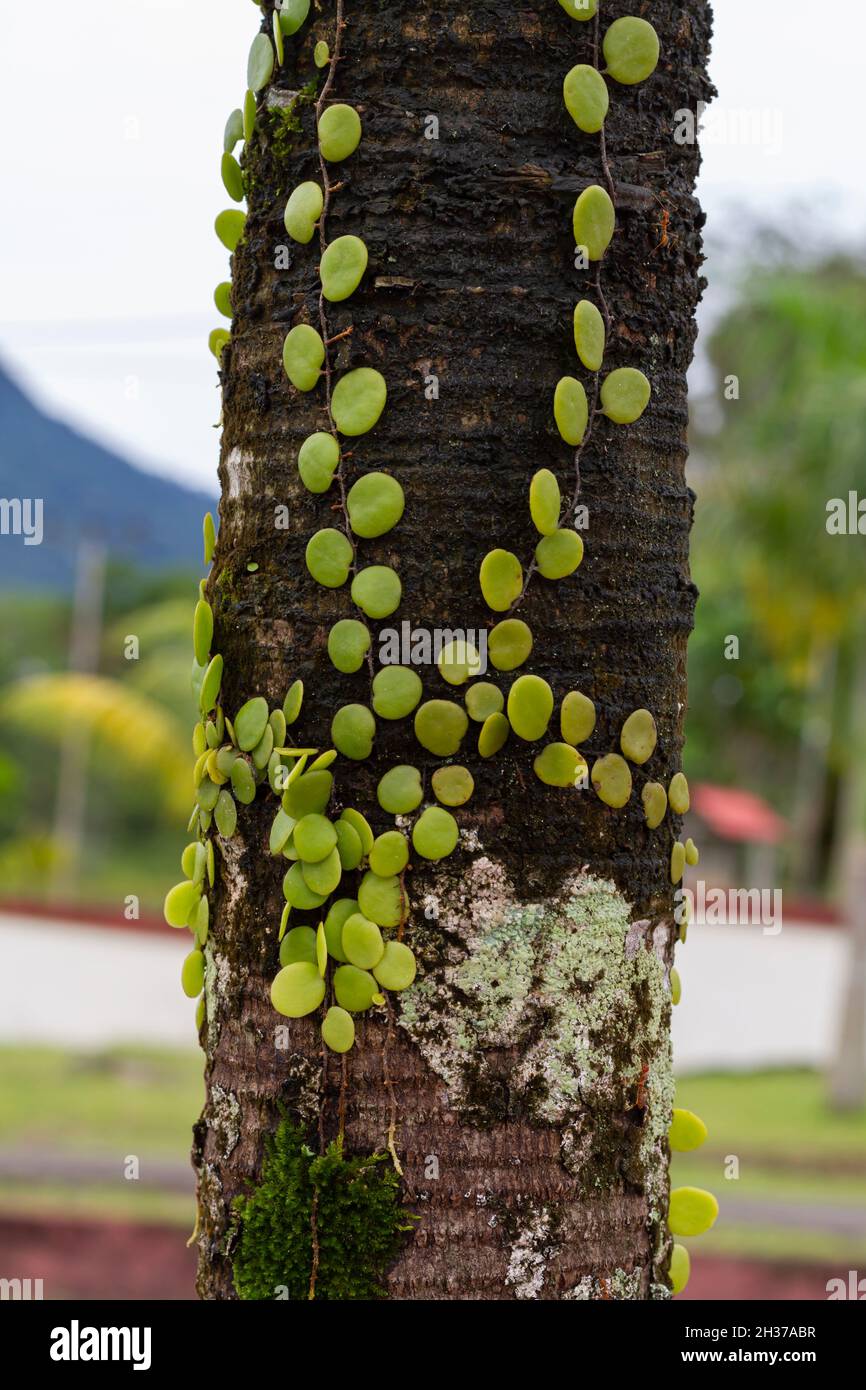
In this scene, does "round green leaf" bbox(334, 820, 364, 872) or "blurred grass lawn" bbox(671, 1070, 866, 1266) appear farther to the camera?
"blurred grass lawn" bbox(671, 1070, 866, 1266)

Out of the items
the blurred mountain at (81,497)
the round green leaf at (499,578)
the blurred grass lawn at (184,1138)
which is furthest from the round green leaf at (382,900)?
the blurred mountain at (81,497)

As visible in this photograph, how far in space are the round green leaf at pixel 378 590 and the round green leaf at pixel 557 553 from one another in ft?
0.36

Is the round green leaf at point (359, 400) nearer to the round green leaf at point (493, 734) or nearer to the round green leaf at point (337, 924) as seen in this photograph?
the round green leaf at point (493, 734)

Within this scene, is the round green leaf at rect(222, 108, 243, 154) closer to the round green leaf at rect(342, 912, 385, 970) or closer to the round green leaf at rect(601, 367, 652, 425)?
the round green leaf at rect(601, 367, 652, 425)

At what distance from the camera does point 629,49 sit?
1001 millimetres

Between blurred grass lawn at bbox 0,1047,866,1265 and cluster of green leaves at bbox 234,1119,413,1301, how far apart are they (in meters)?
3.90

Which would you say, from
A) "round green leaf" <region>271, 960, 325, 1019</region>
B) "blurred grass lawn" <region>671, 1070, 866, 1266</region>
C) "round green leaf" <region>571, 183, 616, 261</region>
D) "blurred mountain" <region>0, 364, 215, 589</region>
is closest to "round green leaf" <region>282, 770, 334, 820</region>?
"round green leaf" <region>271, 960, 325, 1019</region>

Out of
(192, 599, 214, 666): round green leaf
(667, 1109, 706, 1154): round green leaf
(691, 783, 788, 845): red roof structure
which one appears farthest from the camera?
(691, 783, 788, 845): red roof structure

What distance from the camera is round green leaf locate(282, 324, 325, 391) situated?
0.97 m

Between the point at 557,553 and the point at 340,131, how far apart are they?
0.36m

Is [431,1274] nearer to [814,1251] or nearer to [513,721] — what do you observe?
[513,721]

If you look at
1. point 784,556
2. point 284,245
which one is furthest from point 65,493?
point 284,245

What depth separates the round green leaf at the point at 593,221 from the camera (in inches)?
38.1

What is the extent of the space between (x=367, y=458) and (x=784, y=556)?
7.19m
